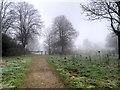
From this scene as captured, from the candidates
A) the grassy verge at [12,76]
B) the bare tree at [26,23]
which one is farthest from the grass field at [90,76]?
the bare tree at [26,23]

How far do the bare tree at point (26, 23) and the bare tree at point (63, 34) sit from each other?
251 inches

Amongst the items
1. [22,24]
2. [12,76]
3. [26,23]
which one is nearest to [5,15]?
[22,24]

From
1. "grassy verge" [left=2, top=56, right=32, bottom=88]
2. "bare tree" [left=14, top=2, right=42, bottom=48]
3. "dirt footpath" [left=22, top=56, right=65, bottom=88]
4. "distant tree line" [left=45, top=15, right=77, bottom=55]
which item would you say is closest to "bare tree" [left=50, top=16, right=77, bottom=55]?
"distant tree line" [left=45, top=15, right=77, bottom=55]

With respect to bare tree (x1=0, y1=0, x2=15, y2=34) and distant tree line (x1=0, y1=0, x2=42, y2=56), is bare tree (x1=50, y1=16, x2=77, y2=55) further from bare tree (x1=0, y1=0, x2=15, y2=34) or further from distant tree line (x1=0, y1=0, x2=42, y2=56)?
bare tree (x1=0, y1=0, x2=15, y2=34)

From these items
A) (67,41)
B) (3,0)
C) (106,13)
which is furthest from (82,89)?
(67,41)

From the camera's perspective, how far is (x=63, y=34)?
Result: 26.1 meters

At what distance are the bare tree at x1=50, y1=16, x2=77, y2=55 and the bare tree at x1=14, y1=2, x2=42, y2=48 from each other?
251 inches

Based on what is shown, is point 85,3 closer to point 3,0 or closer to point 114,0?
point 114,0

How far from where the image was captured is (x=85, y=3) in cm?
1097

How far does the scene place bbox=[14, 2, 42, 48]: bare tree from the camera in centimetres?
2109

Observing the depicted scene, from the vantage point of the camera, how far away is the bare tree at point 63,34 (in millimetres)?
25469

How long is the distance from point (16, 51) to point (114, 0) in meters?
17.9

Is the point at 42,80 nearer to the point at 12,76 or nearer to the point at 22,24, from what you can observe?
the point at 12,76

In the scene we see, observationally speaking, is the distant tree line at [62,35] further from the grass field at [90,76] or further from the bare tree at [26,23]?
the grass field at [90,76]
